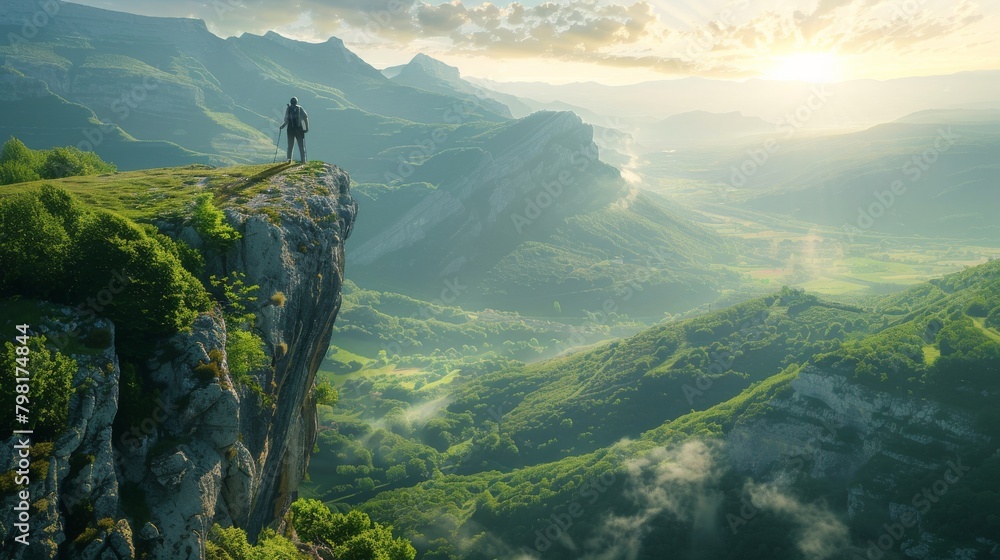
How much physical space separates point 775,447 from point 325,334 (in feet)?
280

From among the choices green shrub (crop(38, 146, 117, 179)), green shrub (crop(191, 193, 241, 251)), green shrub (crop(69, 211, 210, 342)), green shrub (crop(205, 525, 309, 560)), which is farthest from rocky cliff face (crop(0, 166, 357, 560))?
green shrub (crop(38, 146, 117, 179))

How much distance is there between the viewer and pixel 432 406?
19188 centimetres

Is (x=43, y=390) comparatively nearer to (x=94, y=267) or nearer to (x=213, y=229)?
(x=94, y=267)

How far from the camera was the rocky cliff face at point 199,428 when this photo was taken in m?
22.2

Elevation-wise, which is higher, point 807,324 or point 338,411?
point 807,324

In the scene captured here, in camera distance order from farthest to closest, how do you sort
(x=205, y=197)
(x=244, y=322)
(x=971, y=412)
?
(x=971, y=412), (x=205, y=197), (x=244, y=322)

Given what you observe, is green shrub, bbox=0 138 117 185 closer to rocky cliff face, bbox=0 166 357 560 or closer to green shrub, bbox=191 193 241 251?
rocky cliff face, bbox=0 166 357 560

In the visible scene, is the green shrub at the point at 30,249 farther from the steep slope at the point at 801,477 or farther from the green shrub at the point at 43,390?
the steep slope at the point at 801,477

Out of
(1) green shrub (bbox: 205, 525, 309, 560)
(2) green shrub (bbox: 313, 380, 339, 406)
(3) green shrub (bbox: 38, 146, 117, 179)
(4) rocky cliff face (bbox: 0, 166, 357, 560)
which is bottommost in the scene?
(2) green shrub (bbox: 313, 380, 339, 406)

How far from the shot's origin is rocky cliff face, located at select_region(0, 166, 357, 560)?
72.9 feet

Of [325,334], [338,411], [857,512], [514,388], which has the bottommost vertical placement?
[338,411]

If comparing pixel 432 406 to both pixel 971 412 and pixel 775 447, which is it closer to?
pixel 775 447

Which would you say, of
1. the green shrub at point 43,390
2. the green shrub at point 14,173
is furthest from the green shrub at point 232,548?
the green shrub at point 14,173

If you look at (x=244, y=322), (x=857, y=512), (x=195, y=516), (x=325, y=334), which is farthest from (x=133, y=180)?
(x=857, y=512)
